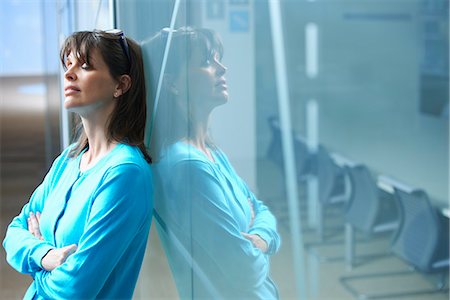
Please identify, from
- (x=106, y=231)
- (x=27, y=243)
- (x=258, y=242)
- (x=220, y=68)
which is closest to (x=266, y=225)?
(x=258, y=242)

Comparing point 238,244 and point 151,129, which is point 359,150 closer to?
point 238,244

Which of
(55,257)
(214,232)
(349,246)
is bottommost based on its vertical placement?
(55,257)

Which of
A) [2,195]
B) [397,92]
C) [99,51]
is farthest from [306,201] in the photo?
[2,195]

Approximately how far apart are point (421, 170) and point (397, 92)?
3.8 inches

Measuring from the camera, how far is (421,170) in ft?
2.71

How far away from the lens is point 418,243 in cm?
86

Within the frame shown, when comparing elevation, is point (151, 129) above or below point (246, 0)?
below

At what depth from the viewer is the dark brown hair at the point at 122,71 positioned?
5.78 ft

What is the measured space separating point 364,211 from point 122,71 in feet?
3.54

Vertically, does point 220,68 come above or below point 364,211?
above

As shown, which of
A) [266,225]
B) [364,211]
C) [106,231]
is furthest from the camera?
[106,231]

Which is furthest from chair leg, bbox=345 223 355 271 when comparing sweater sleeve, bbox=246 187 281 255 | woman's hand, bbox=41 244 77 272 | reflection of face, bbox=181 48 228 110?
woman's hand, bbox=41 244 77 272

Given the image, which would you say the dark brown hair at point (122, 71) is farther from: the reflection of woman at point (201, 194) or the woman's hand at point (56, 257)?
the woman's hand at point (56, 257)

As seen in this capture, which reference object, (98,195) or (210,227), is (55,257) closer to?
(98,195)
